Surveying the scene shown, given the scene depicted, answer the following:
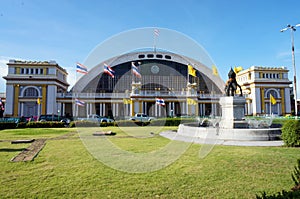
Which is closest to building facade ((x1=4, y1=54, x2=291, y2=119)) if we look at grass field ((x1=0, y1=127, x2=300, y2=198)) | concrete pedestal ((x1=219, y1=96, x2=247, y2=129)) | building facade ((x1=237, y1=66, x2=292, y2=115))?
building facade ((x1=237, y1=66, x2=292, y2=115))

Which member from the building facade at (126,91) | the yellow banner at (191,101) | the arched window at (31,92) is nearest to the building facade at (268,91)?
the building facade at (126,91)

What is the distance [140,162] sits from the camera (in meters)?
7.20

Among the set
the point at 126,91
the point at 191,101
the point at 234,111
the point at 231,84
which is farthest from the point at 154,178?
the point at 191,101

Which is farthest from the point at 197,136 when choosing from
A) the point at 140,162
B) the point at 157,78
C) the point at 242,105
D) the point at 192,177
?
the point at 157,78

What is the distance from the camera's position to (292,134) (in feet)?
32.4

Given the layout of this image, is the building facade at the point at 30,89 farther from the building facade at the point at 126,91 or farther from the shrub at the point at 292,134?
the shrub at the point at 292,134

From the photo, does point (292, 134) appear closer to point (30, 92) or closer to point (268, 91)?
point (30, 92)

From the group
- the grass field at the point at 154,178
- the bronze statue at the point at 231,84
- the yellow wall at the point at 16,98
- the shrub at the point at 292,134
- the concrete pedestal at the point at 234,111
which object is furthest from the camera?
the yellow wall at the point at 16,98

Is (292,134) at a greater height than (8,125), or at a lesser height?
greater

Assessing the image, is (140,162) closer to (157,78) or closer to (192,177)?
(192,177)

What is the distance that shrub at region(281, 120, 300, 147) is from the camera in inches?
384

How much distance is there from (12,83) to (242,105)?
5493 cm

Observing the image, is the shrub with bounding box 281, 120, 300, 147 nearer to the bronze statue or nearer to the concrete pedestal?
the concrete pedestal

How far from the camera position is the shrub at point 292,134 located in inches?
384
